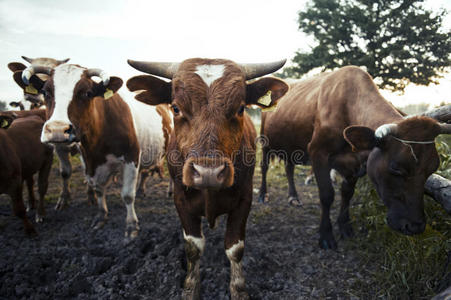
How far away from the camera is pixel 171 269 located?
2873mm

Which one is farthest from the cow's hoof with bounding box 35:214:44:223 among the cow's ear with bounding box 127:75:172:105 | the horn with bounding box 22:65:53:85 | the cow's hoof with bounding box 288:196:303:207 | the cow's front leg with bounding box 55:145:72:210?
the cow's hoof with bounding box 288:196:303:207

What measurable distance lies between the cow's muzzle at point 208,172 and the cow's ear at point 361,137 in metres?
1.54

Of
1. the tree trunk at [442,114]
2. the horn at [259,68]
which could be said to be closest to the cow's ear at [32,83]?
the horn at [259,68]

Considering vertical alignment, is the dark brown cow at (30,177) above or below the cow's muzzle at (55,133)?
below

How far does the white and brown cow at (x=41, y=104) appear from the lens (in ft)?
11.4

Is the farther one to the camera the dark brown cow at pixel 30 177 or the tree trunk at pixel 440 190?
the dark brown cow at pixel 30 177

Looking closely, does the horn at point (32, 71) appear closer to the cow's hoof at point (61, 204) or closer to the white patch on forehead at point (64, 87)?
the white patch on forehead at point (64, 87)

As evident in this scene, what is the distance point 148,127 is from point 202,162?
3.43m

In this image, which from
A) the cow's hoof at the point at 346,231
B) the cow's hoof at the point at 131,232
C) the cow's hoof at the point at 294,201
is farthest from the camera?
the cow's hoof at the point at 294,201

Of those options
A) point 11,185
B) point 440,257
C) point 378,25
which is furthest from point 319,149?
point 378,25

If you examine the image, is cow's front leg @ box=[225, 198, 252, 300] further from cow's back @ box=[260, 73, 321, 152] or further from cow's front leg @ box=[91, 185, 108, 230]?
cow's front leg @ box=[91, 185, 108, 230]

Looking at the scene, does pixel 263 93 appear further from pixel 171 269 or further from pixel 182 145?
pixel 171 269

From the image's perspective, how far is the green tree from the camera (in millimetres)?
9734

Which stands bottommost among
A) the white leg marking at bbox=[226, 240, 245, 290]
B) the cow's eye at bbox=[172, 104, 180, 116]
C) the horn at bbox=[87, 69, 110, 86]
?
the white leg marking at bbox=[226, 240, 245, 290]
